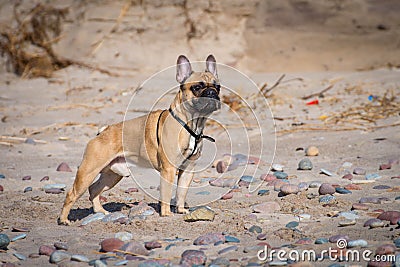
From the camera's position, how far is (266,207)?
475 centimetres

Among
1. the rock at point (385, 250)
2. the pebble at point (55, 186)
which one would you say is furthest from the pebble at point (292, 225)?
the pebble at point (55, 186)

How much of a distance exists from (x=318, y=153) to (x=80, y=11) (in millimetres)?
6184

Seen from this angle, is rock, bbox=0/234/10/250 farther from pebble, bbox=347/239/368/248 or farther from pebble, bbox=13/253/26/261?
pebble, bbox=347/239/368/248

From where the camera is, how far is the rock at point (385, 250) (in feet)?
11.5

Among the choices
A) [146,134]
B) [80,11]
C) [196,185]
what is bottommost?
[196,185]

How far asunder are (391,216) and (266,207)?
0.97m

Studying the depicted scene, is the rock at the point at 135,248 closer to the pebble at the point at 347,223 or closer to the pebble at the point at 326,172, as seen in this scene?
the pebble at the point at 347,223

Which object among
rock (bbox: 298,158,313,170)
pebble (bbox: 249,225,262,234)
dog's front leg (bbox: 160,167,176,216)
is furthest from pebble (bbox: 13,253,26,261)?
rock (bbox: 298,158,313,170)

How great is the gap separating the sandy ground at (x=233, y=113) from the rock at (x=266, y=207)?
0.06 meters

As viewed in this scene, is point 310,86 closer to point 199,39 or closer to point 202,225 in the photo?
point 199,39

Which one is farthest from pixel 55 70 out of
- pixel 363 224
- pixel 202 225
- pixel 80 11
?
pixel 363 224

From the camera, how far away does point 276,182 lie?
565 cm

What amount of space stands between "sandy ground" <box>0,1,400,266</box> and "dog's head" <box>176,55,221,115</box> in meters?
0.84

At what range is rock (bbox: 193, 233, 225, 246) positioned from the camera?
13.1 ft
